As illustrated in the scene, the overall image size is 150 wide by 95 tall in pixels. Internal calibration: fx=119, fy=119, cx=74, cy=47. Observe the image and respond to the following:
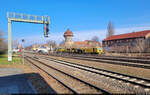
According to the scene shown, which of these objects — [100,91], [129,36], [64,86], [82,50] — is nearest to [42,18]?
[64,86]

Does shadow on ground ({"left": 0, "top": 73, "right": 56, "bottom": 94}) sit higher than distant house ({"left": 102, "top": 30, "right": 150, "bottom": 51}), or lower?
lower

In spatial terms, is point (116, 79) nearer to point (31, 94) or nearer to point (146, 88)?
point (146, 88)

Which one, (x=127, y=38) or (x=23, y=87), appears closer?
(x=23, y=87)

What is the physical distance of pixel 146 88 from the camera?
19.9ft

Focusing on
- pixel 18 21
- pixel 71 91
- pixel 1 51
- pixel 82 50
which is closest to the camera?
pixel 71 91

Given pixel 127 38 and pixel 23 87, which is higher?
pixel 127 38

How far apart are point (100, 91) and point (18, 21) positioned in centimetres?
1995

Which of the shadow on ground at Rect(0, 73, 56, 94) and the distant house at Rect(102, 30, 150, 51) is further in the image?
the distant house at Rect(102, 30, 150, 51)

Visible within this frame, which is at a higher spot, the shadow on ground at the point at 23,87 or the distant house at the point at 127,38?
the distant house at the point at 127,38

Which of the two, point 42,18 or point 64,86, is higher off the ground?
point 42,18

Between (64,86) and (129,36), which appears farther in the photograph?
(129,36)

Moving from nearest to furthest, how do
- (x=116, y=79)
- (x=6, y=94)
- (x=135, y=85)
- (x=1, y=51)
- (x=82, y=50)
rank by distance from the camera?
(x=6, y=94) → (x=135, y=85) → (x=116, y=79) → (x=1, y=51) → (x=82, y=50)

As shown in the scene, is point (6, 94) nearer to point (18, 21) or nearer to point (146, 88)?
point (146, 88)

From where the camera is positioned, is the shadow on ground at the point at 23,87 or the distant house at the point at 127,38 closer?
the shadow on ground at the point at 23,87
